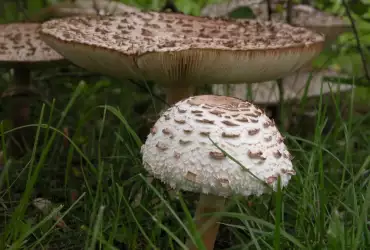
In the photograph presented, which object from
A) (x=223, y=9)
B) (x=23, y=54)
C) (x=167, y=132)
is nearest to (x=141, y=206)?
(x=167, y=132)

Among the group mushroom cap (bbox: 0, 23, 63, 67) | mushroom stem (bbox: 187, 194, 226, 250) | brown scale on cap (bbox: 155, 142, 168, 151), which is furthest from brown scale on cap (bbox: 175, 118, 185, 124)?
mushroom cap (bbox: 0, 23, 63, 67)

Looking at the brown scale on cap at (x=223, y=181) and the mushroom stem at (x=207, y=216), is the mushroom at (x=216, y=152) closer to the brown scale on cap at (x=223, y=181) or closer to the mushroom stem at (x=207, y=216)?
the brown scale on cap at (x=223, y=181)

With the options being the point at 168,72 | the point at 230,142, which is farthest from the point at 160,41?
the point at 230,142

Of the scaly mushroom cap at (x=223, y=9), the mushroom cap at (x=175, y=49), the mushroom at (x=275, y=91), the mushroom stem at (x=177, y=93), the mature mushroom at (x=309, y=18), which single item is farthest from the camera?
the mature mushroom at (x=309, y=18)

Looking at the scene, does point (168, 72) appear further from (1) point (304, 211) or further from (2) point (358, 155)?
(2) point (358, 155)

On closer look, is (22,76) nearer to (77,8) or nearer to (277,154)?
(77,8)

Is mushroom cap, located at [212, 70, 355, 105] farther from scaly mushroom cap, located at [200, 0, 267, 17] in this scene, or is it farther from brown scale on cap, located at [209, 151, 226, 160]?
brown scale on cap, located at [209, 151, 226, 160]

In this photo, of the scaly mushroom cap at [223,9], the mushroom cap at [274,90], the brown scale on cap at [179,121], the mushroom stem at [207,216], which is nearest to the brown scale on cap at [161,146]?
the brown scale on cap at [179,121]
